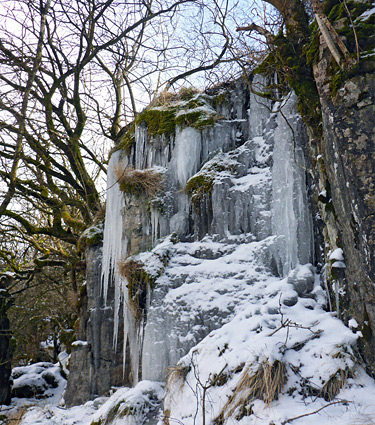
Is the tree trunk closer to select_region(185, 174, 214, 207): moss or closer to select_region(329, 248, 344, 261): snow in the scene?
select_region(185, 174, 214, 207): moss

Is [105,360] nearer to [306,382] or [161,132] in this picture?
[161,132]

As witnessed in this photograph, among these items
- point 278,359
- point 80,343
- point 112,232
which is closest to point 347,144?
point 278,359

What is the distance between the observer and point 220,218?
17.9ft

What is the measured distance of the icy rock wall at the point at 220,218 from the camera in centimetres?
484

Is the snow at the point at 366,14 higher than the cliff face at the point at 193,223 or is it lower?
higher

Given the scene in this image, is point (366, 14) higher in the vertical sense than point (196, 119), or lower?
lower

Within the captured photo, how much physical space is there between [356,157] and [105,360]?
18.5ft

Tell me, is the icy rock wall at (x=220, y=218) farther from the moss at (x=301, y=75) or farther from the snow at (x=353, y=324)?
the snow at (x=353, y=324)

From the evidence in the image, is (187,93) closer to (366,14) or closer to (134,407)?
(366,14)

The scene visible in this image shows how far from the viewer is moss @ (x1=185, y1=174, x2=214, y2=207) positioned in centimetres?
567

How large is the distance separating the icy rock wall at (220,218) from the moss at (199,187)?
57 millimetres

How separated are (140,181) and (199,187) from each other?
1217 mm

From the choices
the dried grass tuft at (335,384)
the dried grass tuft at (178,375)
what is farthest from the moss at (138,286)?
the dried grass tuft at (335,384)

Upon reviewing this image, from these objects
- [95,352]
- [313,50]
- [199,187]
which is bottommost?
[95,352]
